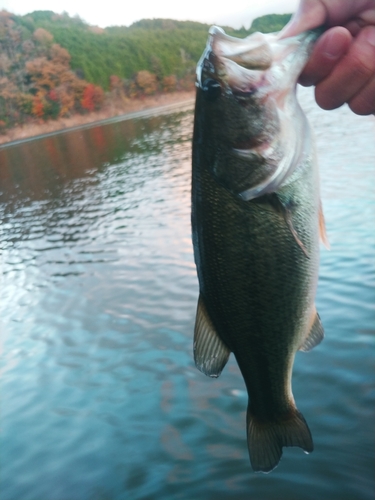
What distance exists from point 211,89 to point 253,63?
0.60ft

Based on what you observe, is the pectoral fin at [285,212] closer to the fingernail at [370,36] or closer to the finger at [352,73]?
the finger at [352,73]

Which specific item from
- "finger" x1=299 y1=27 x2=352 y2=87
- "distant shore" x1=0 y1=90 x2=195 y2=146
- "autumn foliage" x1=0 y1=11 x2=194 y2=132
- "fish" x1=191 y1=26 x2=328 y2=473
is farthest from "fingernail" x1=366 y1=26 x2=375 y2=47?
"autumn foliage" x1=0 y1=11 x2=194 y2=132

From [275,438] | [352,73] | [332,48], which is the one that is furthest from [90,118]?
[275,438]

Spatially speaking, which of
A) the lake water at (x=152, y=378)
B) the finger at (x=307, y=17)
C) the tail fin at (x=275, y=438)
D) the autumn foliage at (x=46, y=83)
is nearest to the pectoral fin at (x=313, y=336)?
the tail fin at (x=275, y=438)

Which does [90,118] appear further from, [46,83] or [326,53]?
[326,53]

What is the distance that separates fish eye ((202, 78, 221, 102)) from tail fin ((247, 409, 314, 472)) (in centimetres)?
144

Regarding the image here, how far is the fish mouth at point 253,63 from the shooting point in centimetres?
182

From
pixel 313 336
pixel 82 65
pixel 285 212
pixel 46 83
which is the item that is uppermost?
pixel 285 212

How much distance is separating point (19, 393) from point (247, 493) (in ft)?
10.9

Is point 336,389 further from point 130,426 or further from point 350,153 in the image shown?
point 350,153

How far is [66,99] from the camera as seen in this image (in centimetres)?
7906

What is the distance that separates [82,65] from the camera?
95.4 m

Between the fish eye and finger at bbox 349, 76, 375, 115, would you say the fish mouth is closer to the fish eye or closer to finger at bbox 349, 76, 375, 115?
the fish eye

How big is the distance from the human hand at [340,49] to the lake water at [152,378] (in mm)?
3206
